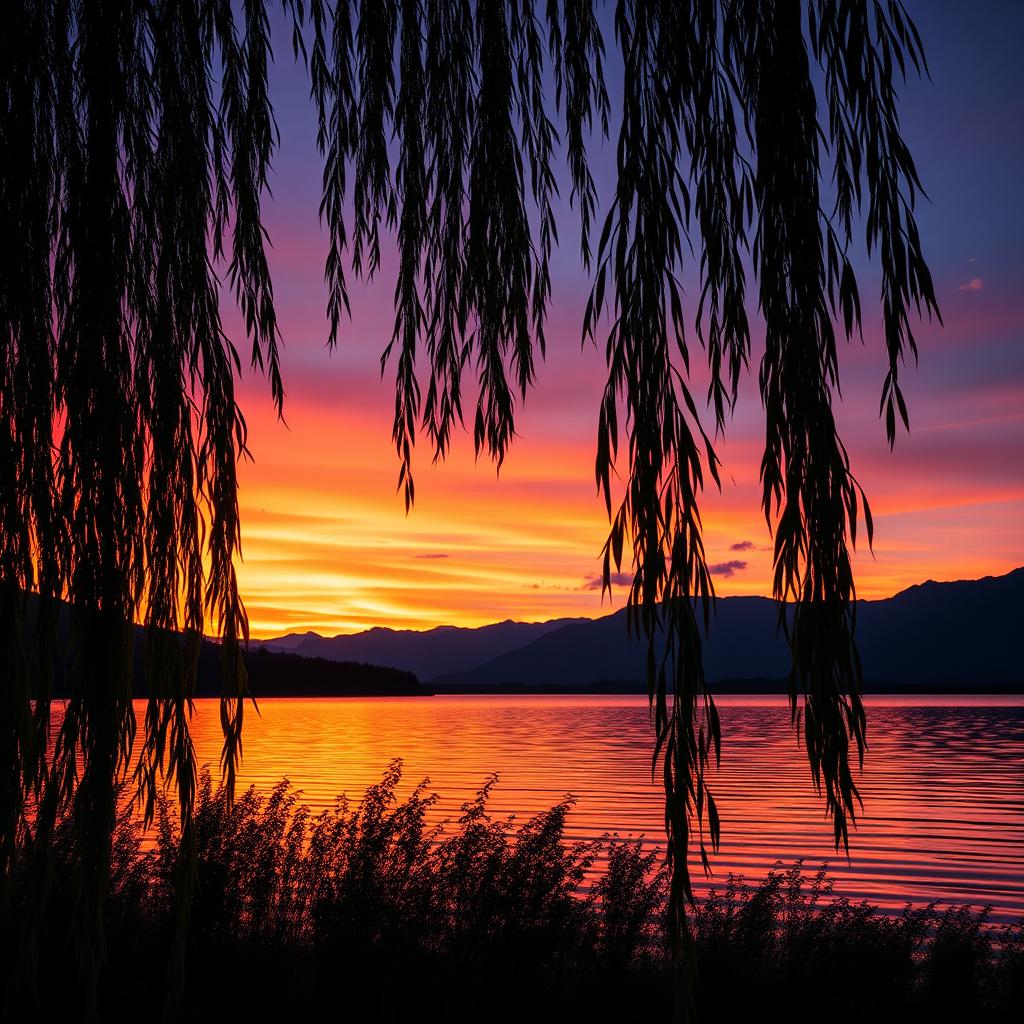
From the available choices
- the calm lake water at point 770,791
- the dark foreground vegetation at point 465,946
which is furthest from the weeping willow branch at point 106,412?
the dark foreground vegetation at point 465,946

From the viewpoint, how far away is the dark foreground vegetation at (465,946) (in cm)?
1100

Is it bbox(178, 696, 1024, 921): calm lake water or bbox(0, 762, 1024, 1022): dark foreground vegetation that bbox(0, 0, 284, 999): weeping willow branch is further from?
bbox(0, 762, 1024, 1022): dark foreground vegetation

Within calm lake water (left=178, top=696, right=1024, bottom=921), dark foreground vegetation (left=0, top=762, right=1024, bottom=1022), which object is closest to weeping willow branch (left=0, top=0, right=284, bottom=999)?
calm lake water (left=178, top=696, right=1024, bottom=921)

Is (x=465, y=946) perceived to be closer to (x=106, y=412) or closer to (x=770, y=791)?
(x=106, y=412)

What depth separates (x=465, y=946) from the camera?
1167 centimetres

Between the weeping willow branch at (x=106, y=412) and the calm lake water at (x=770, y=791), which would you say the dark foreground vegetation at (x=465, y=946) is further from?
the weeping willow branch at (x=106, y=412)

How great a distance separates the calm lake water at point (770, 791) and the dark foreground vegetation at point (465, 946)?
4.29 m

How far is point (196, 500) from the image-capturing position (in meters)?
3.51

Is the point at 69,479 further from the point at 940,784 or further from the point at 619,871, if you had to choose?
the point at 940,784

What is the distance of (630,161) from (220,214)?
2052 millimetres

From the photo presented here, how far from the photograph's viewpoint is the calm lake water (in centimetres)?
2564

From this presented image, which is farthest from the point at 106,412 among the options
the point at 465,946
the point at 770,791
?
the point at 770,791

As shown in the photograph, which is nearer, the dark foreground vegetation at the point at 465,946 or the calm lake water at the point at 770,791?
the dark foreground vegetation at the point at 465,946

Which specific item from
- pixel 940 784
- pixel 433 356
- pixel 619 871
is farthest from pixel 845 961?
pixel 940 784
